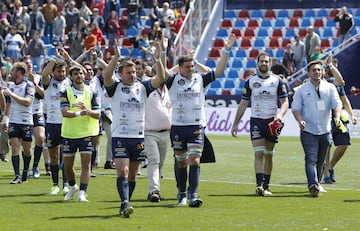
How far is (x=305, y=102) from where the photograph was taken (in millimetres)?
17891

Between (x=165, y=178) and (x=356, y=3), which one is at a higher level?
(x=356, y=3)

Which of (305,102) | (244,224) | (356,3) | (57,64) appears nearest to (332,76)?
(305,102)

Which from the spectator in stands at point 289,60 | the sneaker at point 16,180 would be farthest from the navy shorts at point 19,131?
the spectator in stands at point 289,60

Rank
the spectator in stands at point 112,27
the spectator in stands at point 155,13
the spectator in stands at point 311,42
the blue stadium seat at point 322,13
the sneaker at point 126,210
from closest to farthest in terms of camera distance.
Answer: the sneaker at point 126,210
the spectator in stands at point 311,42
the spectator in stands at point 155,13
the spectator in stands at point 112,27
the blue stadium seat at point 322,13

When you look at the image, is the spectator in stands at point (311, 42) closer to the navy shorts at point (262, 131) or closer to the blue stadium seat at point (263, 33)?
the blue stadium seat at point (263, 33)

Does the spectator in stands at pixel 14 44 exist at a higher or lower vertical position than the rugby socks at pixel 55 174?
higher

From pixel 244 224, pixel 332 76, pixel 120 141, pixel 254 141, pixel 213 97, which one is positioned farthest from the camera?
pixel 213 97

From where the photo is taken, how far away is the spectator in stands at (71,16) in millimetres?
43750

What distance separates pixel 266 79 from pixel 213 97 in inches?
823

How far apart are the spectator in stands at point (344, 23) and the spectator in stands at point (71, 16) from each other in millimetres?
10637

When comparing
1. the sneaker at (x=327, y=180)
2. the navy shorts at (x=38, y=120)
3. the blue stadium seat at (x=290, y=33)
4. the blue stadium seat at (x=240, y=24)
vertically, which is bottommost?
the sneaker at (x=327, y=180)

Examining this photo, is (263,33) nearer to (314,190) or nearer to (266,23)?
(266,23)

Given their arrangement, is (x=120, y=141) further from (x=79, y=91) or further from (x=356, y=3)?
(x=356, y=3)

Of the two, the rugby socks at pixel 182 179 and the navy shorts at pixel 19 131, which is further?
the navy shorts at pixel 19 131
